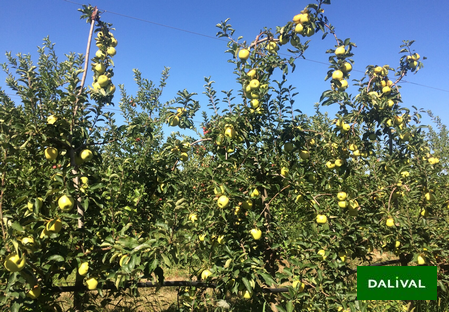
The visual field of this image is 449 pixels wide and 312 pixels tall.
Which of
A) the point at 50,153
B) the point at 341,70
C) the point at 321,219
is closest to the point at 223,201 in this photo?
the point at 321,219

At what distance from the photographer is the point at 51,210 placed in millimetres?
1789

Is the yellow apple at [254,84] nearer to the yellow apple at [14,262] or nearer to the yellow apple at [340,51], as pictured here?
the yellow apple at [340,51]

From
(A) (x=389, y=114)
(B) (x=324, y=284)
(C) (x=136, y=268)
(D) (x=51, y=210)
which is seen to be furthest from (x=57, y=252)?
(A) (x=389, y=114)

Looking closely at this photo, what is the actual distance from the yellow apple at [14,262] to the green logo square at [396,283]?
108 inches

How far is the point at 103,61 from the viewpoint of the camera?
97.2 inches

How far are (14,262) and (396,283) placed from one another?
320 centimetres

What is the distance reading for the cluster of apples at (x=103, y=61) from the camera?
233 centimetres

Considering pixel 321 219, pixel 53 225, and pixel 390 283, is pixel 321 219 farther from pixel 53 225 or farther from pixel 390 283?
pixel 53 225

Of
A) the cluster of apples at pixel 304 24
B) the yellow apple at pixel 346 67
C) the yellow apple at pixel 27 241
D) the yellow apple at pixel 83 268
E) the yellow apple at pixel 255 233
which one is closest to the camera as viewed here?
the yellow apple at pixel 27 241

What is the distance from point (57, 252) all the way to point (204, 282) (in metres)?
1.18

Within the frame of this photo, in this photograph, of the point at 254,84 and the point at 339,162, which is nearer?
the point at 254,84

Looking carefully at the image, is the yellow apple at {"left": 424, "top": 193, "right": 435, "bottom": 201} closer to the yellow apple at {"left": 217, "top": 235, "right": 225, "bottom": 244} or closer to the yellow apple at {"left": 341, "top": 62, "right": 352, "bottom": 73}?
the yellow apple at {"left": 341, "top": 62, "right": 352, "bottom": 73}

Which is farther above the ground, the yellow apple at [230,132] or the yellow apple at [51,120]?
the yellow apple at [230,132]

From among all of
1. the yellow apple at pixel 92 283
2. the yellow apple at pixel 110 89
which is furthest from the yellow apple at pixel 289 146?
the yellow apple at pixel 92 283
